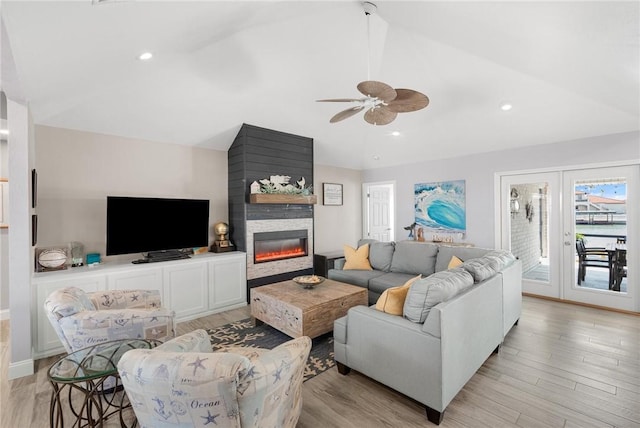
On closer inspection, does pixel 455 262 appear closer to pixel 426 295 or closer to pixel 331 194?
pixel 426 295

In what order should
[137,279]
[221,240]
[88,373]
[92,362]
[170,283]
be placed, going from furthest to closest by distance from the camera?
[221,240]
[170,283]
[137,279]
[92,362]
[88,373]

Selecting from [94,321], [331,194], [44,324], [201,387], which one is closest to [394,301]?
[201,387]

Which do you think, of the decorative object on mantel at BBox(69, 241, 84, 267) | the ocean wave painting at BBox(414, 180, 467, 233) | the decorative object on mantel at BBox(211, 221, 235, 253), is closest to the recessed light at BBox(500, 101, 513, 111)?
the ocean wave painting at BBox(414, 180, 467, 233)

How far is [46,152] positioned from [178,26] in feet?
8.36

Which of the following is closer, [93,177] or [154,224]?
[93,177]

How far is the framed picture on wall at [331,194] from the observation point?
6.45 metres

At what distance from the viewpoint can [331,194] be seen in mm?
6574

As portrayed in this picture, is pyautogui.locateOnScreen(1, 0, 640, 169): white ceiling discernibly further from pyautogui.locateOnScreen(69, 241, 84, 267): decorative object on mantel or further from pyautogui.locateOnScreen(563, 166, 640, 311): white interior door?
pyautogui.locateOnScreen(69, 241, 84, 267): decorative object on mantel

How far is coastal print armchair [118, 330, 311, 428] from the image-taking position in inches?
46.4

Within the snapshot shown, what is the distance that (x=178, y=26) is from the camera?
2.28 m

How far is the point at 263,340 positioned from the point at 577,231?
478 cm

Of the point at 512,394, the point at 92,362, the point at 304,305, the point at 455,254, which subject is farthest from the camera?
the point at 455,254

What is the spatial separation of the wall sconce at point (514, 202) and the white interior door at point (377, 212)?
2.58 meters

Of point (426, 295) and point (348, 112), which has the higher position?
point (348, 112)
